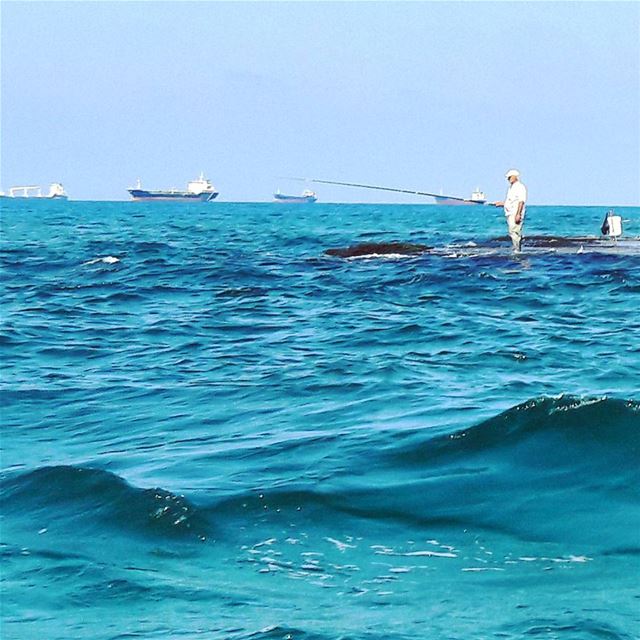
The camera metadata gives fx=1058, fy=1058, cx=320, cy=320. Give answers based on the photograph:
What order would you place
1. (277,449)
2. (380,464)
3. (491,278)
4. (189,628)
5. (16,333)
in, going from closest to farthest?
(189,628) < (380,464) < (277,449) < (16,333) < (491,278)

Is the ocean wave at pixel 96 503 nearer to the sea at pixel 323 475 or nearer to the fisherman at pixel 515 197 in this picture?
the sea at pixel 323 475

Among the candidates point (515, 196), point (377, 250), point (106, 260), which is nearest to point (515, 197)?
point (515, 196)

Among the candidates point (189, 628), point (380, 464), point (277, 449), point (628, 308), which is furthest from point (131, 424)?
point (628, 308)

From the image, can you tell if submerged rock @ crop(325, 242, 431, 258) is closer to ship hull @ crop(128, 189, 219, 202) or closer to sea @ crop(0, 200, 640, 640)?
sea @ crop(0, 200, 640, 640)

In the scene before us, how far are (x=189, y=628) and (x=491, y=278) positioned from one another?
1624 centimetres

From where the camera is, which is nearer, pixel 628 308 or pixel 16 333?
pixel 16 333

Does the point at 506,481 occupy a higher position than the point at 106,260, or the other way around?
the point at 106,260

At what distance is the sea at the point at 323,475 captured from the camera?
4781 mm

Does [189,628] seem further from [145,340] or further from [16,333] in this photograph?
[16,333]

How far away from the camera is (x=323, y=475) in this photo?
696cm

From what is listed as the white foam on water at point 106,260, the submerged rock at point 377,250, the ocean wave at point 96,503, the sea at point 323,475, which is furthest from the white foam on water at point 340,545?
the white foam on water at point 106,260

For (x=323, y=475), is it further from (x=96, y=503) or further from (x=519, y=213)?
(x=519, y=213)

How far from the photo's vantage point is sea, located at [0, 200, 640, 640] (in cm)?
478

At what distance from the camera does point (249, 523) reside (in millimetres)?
6098
